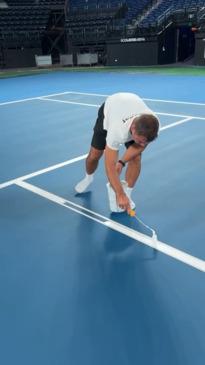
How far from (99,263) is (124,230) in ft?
1.72

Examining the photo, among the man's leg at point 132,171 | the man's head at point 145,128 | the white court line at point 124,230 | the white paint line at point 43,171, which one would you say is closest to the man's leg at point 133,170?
the man's leg at point 132,171

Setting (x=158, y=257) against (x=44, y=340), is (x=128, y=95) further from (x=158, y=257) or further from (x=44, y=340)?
(x=44, y=340)

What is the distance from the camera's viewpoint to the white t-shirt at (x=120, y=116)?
2.69 m

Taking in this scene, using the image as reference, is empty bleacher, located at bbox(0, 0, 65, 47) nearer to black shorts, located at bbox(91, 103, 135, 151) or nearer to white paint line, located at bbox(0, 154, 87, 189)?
white paint line, located at bbox(0, 154, 87, 189)

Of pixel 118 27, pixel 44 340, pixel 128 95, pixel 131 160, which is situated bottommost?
pixel 44 340

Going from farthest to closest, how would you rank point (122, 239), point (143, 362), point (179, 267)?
point (122, 239)
point (179, 267)
point (143, 362)

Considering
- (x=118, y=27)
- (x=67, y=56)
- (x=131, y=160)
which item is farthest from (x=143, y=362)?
(x=67, y=56)

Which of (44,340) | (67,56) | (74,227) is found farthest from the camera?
(67,56)

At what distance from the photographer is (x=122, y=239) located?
299cm

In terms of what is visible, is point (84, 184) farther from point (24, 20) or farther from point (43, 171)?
point (24, 20)

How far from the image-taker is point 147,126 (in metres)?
2.41

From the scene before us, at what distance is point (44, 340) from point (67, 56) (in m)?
23.9

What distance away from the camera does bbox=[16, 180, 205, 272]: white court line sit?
265 centimetres

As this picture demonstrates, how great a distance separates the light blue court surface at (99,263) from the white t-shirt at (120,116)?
0.88 m
